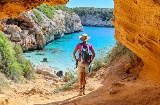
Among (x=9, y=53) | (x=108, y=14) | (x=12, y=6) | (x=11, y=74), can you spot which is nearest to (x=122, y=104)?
(x=12, y=6)

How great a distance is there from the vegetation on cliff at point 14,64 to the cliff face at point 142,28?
8.06 meters

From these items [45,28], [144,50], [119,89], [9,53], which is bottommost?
[45,28]

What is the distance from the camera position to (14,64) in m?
16.2

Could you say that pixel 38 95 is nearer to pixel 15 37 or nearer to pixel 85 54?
pixel 85 54

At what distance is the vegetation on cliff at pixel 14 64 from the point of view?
1541cm

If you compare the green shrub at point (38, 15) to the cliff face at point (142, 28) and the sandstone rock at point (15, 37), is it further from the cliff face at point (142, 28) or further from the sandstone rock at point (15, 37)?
the cliff face at point (142, 28)

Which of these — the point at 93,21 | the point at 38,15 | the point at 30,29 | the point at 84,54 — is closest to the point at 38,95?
the point at 84,54

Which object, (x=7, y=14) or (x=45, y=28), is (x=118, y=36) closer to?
(x=7, y=14)

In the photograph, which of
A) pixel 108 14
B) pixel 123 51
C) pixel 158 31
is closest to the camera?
pixel 158 31

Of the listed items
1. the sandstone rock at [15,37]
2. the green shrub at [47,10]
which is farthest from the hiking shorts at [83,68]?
the green shrub at [47,10]

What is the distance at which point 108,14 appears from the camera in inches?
3361

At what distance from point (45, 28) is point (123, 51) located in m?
28.2

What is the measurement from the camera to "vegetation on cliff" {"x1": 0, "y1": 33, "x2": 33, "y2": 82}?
607 inches

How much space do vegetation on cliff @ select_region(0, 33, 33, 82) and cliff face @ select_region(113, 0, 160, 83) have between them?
806 cm
